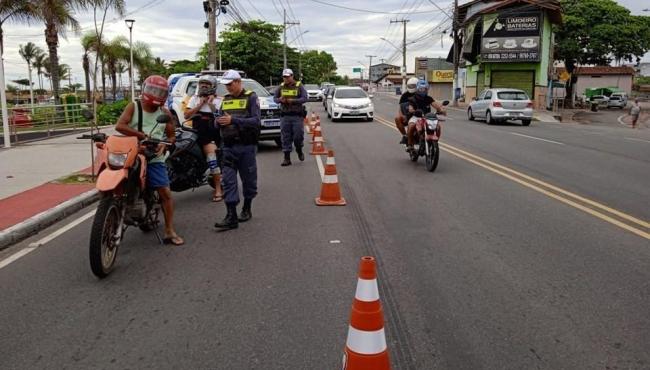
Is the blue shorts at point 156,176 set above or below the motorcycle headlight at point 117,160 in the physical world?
below

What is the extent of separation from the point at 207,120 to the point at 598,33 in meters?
50.5

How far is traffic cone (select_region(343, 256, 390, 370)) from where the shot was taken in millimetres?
2938

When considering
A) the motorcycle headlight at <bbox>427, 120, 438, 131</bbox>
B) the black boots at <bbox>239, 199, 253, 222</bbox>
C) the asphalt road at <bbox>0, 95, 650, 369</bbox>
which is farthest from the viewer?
the motorcycle headlight at <bbox>427, 120, 438, 131</bbox>

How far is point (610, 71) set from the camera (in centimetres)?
8512

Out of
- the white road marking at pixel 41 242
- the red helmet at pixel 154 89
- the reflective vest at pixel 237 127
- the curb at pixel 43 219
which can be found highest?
the red helmet at pixel 154 89

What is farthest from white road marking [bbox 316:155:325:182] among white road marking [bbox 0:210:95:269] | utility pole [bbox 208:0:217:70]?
utility pole [bbox 208:0:217:70]

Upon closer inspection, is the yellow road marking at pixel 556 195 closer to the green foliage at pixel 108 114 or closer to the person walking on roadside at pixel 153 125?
the person walking on roadside at pixel 153 125

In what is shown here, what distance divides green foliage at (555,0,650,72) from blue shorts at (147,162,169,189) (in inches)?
2045

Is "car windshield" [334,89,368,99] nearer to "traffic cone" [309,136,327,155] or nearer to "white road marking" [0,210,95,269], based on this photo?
"traffic cone" [309,136,327,155]

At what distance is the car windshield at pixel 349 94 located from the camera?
84.0 feet

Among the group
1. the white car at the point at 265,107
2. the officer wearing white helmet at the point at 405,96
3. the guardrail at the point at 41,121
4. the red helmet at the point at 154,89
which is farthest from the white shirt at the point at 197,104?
the guardrail at the point at 41,121

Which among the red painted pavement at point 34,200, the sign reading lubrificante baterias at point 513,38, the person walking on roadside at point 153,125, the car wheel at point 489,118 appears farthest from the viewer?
the sign reading lubrificante baterias at point 513,38

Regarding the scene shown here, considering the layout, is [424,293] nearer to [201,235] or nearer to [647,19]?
[201,235]

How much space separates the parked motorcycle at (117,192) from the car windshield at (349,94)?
20.1 metres
